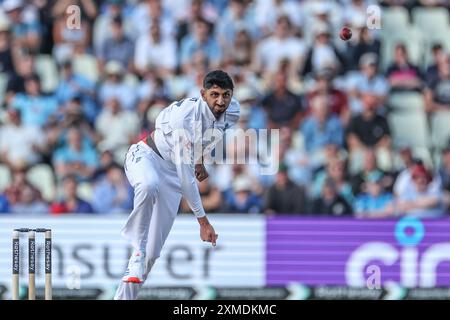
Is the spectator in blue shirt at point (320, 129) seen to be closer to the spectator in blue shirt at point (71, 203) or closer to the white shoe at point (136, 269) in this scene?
the spectator in blue shirt at point (71, 203)

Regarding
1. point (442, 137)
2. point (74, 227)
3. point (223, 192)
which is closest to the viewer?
point (74, 227)

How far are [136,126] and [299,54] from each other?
9.16 feet

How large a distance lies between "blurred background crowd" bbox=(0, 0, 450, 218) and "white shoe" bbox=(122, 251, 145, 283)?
5.05 metres

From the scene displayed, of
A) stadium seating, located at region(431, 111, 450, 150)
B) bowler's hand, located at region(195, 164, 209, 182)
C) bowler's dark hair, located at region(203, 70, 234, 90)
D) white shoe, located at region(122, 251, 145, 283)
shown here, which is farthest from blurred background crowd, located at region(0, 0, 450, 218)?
bowler's dark hair, located at region(203, 70, 234, 90)

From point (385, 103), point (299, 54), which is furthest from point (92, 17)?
point (385, 103)

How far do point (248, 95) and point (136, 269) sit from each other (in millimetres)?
7045

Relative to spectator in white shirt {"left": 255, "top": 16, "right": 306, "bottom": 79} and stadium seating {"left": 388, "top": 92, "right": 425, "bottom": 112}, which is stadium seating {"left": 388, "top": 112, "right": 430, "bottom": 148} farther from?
spectator in white shirt {"left": 255, "top": 16, "right": 306, "bottom": 79}

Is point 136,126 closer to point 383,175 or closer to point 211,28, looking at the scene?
point 211,28

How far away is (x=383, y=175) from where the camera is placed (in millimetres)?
18656

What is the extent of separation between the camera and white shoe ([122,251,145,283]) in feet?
42.8

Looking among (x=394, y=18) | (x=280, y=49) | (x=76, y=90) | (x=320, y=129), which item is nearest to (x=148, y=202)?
(x=320, y=129)

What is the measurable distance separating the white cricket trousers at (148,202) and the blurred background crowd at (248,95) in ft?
15.7

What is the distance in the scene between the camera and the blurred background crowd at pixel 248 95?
18.4 m

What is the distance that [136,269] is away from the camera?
1309 cm
